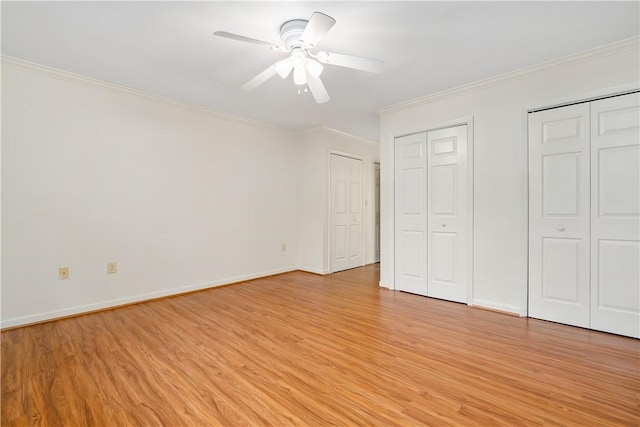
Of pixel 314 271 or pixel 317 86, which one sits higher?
pixel 317 86

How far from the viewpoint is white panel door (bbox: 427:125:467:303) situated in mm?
3336

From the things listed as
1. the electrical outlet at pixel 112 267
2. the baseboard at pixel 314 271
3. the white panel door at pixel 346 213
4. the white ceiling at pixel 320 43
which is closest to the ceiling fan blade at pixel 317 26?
the white ceiling at pixel 320 43

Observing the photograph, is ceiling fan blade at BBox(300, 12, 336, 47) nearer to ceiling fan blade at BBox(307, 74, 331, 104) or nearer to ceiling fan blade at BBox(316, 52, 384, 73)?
ceiling fan blade at BBox(316, 52, 384, 73)

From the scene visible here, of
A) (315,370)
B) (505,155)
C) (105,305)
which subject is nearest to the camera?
(315,370)

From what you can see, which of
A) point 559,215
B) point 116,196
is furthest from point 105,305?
point 559,215

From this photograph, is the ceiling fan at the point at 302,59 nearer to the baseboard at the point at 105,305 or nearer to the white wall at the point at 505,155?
the white wall at the point at 505,155

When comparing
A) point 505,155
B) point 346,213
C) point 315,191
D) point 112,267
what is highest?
point 505,155

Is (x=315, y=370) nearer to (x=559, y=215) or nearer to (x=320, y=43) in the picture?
(x=320, y=43)

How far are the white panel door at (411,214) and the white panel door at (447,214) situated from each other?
0.25 feet

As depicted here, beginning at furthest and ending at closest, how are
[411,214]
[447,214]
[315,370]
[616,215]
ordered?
[411,214] → [447,214] → [616,215] → [315,370]

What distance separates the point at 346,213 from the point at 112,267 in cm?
351

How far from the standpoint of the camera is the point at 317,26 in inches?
68.6

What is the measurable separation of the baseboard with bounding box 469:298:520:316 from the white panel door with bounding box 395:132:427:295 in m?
0.60

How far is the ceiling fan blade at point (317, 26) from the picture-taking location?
1646 millimetres
